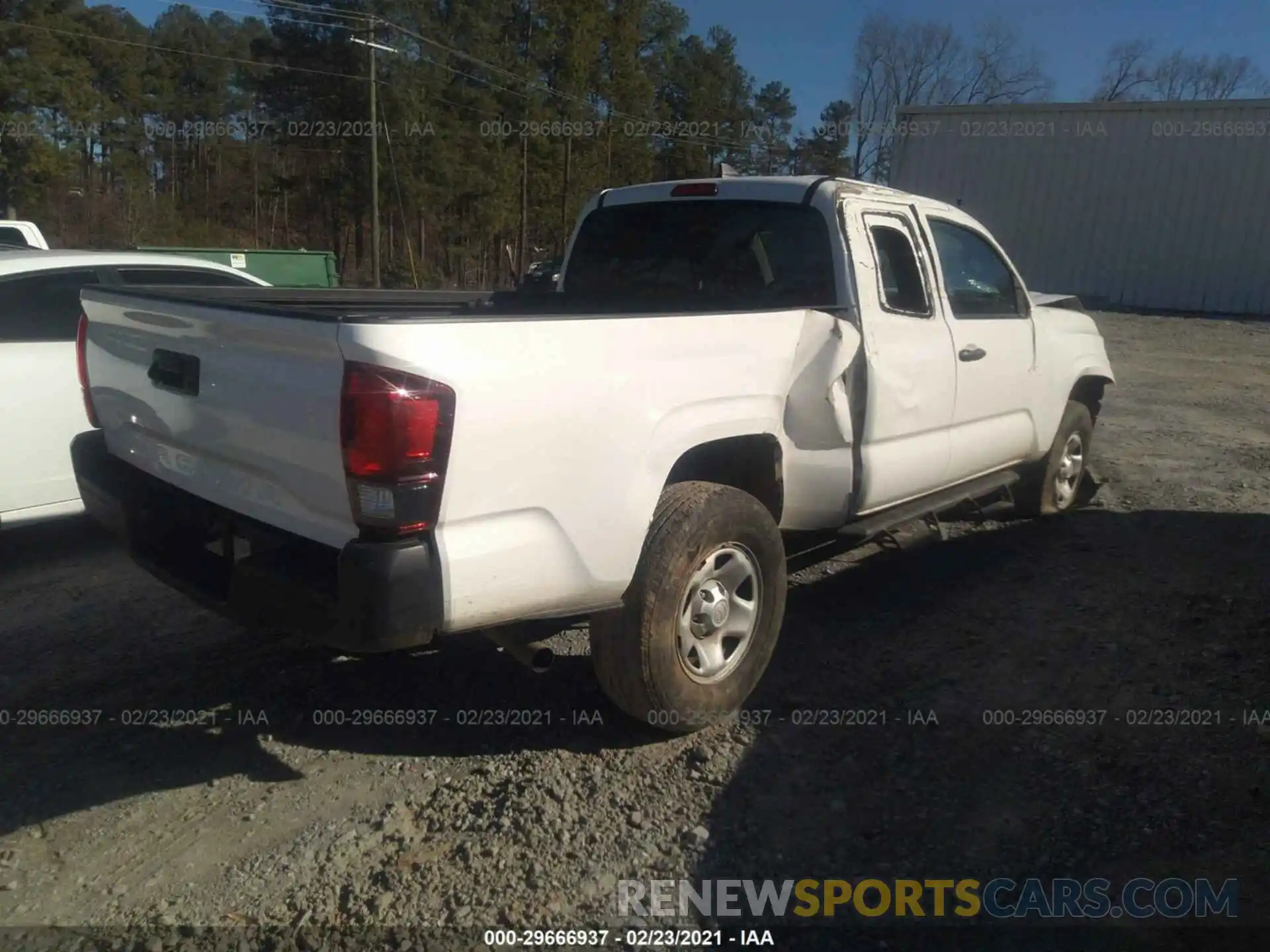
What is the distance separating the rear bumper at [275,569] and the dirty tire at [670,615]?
2.43ft

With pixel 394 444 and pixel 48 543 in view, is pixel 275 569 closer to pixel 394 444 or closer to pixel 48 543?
pixel 394 444

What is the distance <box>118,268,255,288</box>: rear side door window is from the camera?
6074mm

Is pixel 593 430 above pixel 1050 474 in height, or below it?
above

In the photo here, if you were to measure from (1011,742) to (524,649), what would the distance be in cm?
181

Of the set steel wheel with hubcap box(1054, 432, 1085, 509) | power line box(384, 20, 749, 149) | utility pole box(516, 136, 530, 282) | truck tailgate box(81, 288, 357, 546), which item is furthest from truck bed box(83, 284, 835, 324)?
utility pole box(516, 136, 530, 282)

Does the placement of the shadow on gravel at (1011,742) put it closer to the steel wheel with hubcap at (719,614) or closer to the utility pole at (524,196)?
the steel wheel with hubcap at (719,614)

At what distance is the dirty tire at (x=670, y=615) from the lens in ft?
11.0

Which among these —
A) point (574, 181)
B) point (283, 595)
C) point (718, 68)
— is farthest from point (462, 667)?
point (718, 68)

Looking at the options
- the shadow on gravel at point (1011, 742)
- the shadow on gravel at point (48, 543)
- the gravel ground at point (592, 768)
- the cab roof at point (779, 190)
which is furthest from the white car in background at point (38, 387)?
the shadow on gravel at point (1011, 742)

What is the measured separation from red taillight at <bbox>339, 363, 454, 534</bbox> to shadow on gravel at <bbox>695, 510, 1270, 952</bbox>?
1.34 meters

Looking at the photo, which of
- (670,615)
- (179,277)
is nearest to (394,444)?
(670,615)

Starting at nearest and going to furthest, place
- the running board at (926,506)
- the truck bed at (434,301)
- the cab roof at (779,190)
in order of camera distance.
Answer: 1. the truck bed at (434,301)
2. the running board at (926,506)
3. the cab roof at (779,190)

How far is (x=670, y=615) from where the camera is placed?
3.42 metres

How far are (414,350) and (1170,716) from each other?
10.1 feet
